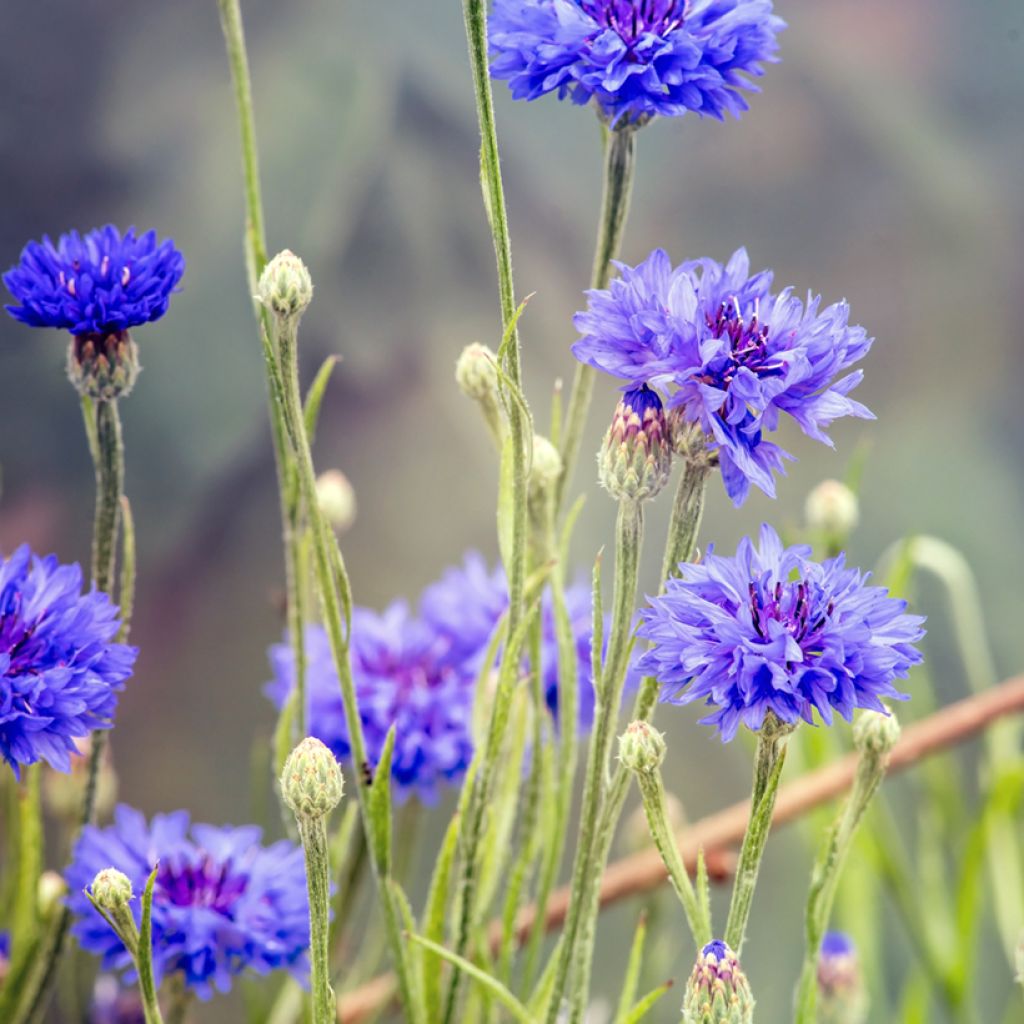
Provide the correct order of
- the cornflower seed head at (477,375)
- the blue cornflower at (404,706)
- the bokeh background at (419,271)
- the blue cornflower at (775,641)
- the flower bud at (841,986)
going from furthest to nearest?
the bokeh background at (419,271) < the flower bud at (841,986) < the blue cornflower at (404,706) < the cornflower seed head at (477,375) < the blue cornflower at (775,641)

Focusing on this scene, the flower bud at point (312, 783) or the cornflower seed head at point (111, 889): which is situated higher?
the flower bud at point (312, 783)

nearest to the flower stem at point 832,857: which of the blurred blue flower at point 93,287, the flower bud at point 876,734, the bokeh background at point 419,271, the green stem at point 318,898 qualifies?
the flower bud at point 876,734

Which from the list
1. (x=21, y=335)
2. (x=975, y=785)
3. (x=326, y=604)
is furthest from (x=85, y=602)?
(x=975, y=785)

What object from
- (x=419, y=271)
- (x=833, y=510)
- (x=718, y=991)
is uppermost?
(x=419, y=271)

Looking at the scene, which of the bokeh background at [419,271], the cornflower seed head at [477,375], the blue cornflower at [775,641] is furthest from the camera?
the bokeh background at [419,271]

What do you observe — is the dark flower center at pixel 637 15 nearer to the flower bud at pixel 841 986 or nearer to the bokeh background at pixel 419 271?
the flower bud at pixel 841 986

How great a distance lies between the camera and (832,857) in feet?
1.21

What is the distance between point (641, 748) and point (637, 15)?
20 centimetres

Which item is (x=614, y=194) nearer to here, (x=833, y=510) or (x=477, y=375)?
(x=477, y=375)

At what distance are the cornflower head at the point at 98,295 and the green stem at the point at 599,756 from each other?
0.15 meters

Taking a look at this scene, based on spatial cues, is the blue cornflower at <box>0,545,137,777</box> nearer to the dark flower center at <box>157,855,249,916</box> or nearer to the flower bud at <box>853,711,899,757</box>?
the dark flower center at <box>157,855,249,916</box>

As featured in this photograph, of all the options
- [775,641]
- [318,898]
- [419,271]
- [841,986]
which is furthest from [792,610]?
[419,271]

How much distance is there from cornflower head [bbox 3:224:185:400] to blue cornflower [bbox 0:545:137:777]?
0.06 m

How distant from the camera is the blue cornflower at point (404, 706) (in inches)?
19.9
